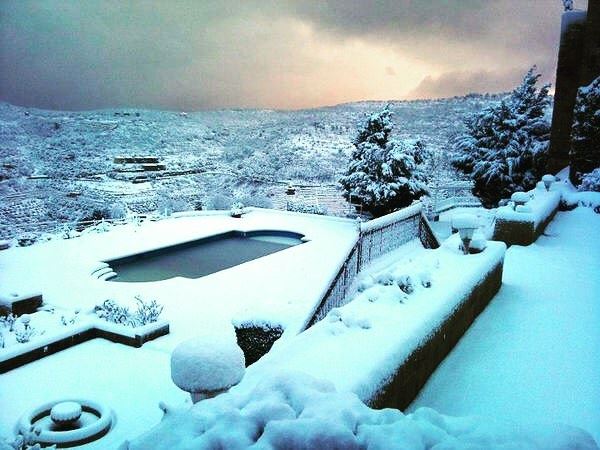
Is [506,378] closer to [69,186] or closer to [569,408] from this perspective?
[569,408]

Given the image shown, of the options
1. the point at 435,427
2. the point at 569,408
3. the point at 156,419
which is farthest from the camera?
the point at 156,419

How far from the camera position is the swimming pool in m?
10.9

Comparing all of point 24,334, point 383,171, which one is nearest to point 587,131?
point 383,171

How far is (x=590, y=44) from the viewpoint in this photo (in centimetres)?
1298

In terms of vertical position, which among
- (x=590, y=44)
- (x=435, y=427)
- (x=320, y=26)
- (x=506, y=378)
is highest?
(x=590, y=44)

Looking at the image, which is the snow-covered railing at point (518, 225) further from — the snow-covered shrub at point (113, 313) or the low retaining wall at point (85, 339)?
the snow-covered shrub at point (113, 313)

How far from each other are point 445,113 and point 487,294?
2464cm

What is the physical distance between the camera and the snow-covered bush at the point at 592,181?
11.5m

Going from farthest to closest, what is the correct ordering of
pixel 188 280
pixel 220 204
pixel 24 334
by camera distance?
pixel 220 204, pixel 188 280, pixel 24 334

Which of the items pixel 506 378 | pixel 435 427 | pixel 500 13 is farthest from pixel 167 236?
pixel 435 427

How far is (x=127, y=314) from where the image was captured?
704 centimetres

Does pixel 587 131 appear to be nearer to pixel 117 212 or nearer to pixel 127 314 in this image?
pixel 127 314

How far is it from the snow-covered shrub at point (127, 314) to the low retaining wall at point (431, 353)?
176 inches

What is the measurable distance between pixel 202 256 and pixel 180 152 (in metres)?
17.6
